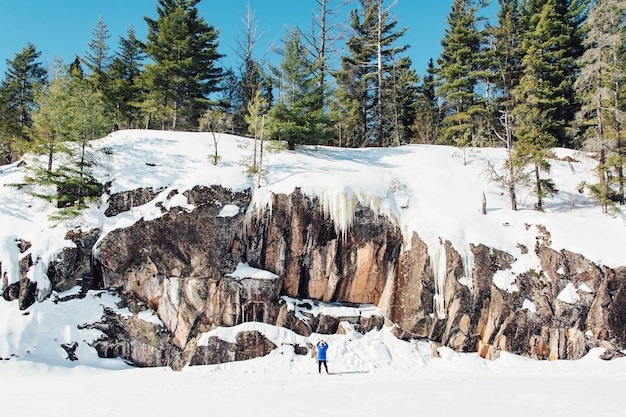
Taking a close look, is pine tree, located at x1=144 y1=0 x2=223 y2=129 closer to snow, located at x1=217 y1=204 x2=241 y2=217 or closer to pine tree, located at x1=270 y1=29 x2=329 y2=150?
pine tree, located at x1=270 y1=29 x2=329 y2=150

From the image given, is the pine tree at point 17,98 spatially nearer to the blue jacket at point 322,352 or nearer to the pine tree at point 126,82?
the pine tree at point 126,82

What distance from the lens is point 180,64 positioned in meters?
19.1

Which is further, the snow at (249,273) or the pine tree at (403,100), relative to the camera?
the pine tree at (403,100)

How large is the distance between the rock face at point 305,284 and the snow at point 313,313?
276mm

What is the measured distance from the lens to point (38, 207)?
484 inches

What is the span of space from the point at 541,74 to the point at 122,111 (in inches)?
1094

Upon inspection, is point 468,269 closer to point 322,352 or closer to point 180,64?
point 322,352

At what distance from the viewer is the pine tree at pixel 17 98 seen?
19.3m

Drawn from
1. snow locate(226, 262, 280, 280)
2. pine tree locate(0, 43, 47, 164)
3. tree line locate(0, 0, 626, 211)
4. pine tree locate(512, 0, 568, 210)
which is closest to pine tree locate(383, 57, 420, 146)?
tree line locate(0, 0, 626, 211)

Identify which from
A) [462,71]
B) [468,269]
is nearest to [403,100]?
[462,71]

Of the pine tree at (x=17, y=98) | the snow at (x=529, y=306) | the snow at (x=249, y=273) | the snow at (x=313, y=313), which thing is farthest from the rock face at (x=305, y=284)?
the pine tree at (x=17, y=98)

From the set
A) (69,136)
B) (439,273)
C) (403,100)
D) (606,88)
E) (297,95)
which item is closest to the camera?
(439,273)

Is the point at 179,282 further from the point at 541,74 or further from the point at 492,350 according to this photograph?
the point at 541,74

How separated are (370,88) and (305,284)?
17.5 metres
